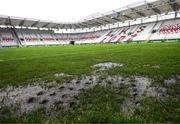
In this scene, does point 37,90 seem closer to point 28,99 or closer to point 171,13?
point 28,99

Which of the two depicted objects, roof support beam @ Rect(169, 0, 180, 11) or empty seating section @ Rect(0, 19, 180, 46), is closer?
roof support beam @ Rect(169, 0, 180, 11)

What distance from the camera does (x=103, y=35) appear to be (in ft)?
276

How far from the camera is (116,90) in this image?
6301mm

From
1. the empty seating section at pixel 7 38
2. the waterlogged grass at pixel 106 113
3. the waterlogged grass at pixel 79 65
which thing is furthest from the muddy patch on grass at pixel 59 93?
the empty seating section at pixel 7 38

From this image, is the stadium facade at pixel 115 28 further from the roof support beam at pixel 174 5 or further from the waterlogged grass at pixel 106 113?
the waterlogged grass at pixel 106 113

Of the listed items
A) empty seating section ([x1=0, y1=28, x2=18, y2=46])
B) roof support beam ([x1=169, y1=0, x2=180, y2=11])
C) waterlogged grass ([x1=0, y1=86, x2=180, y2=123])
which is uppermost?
roof support beam ([x1=169, y1=0, x2=180, y2=11])

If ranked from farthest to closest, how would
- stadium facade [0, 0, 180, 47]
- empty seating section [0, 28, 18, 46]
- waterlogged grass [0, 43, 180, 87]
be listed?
empty seating section [0, 28, 18, 46], stadium facade [0, 0, 180, 47], waterlogged grass [0, 43, 180, 87]

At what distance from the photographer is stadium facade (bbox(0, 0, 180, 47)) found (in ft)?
188

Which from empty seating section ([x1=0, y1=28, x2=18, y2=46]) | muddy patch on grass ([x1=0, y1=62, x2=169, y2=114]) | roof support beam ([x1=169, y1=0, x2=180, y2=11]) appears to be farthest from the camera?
empty seating section ([x1=0, y1=28, x2=18, y2=46])

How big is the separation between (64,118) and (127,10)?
206 feet

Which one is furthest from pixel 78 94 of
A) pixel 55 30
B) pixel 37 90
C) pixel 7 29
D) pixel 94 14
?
pixel 55 30

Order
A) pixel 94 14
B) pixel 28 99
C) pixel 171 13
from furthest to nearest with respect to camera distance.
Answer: pixel 94 14 < pixel 171 13 < pixel 28 99

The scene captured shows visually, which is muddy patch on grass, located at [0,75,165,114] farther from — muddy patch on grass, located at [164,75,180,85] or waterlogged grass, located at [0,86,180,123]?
muddy patch on grass, located at [164,75,180,85]

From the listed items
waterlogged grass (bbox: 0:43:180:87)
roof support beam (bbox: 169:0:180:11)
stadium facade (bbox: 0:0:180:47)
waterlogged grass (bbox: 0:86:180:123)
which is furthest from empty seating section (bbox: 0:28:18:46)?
waterlogged grass (bbox: 0:86:180:123)
